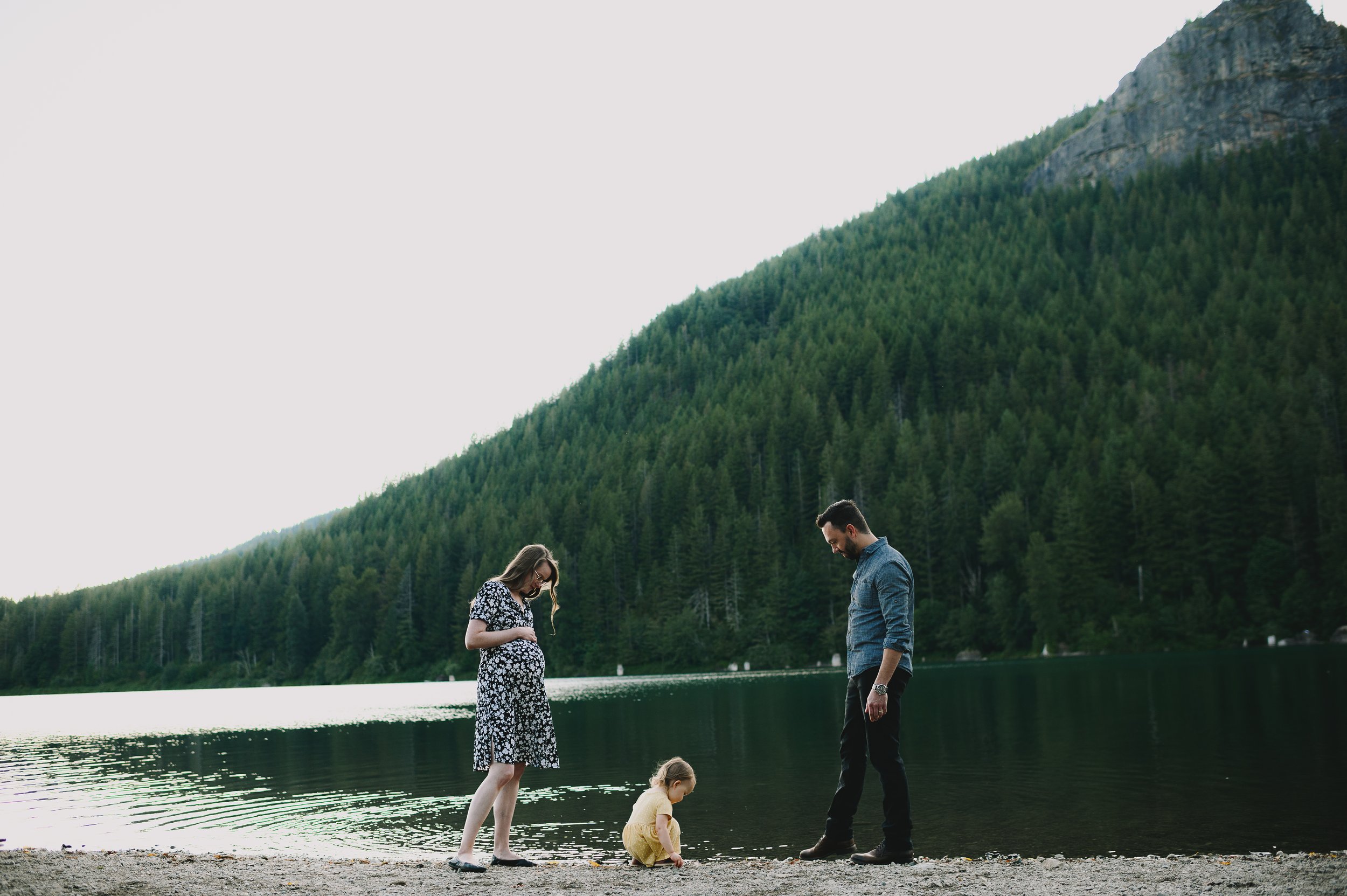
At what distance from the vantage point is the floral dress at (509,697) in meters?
8.89

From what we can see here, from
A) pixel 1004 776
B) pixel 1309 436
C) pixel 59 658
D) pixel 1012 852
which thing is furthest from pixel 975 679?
pixel 59 658

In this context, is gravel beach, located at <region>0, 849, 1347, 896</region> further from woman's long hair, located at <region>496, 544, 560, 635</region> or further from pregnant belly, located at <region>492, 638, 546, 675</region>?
woman's long hair, located at <region>496, 544, 560, 635</region>

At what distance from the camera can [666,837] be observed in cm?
927

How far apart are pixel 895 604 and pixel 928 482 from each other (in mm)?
102391

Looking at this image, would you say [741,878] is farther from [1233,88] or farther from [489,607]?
[1233,88]

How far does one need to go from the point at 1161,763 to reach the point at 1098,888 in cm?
1268

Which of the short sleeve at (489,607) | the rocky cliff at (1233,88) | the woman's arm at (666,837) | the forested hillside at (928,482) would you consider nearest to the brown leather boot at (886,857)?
the woman's arm at (666,837)

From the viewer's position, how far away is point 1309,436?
3583 inches

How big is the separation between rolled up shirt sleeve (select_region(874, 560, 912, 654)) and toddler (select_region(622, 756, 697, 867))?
8.45 feet

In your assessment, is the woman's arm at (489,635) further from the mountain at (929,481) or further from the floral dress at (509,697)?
the mountain at (929,481)

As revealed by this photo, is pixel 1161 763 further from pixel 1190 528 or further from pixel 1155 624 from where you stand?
pixel 1190 528

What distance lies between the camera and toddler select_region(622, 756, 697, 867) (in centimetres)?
941

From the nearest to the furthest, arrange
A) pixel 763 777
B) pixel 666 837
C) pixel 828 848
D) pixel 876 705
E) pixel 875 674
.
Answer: pixel 876 705 → pixel 875 674 → pixel 666 837 → pixel 828 848 → pixel 763 777

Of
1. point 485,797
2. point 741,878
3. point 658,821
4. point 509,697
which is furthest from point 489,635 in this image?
point 741,878
